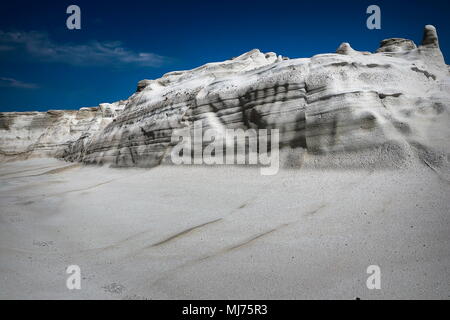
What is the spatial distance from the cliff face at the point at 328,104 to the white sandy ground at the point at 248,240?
0.63 m

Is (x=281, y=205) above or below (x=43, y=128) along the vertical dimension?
below

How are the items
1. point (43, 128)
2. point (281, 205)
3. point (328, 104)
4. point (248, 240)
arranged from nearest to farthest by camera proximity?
1. point (248, 240)
2. point (281, 205)
3. point (328, 104)
4. point (43, 128)

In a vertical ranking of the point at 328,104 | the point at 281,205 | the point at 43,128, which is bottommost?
the point at 281,205

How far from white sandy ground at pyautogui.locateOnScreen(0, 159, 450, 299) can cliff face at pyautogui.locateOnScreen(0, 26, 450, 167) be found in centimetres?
63

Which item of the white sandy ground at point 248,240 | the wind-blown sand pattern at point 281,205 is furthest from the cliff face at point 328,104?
the white sandy ground at point 248,240

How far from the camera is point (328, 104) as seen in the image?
16.2 ft

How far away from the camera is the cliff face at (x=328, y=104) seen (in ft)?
14.6

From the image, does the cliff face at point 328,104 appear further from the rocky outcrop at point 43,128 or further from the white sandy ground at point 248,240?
the rocky outcrop at point 43,128

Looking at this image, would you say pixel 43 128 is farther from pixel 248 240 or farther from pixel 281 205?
pixel 248 240

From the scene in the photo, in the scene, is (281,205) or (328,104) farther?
(328,104)

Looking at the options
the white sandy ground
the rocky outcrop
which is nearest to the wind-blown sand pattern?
the white sandy ground

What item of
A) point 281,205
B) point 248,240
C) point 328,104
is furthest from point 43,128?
point 248,240

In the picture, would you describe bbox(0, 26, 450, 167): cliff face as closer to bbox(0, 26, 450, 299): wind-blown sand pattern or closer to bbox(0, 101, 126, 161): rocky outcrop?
bbox(0, 26, 450, 299): wind-blown sand pattern

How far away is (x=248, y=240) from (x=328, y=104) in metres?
3.07
